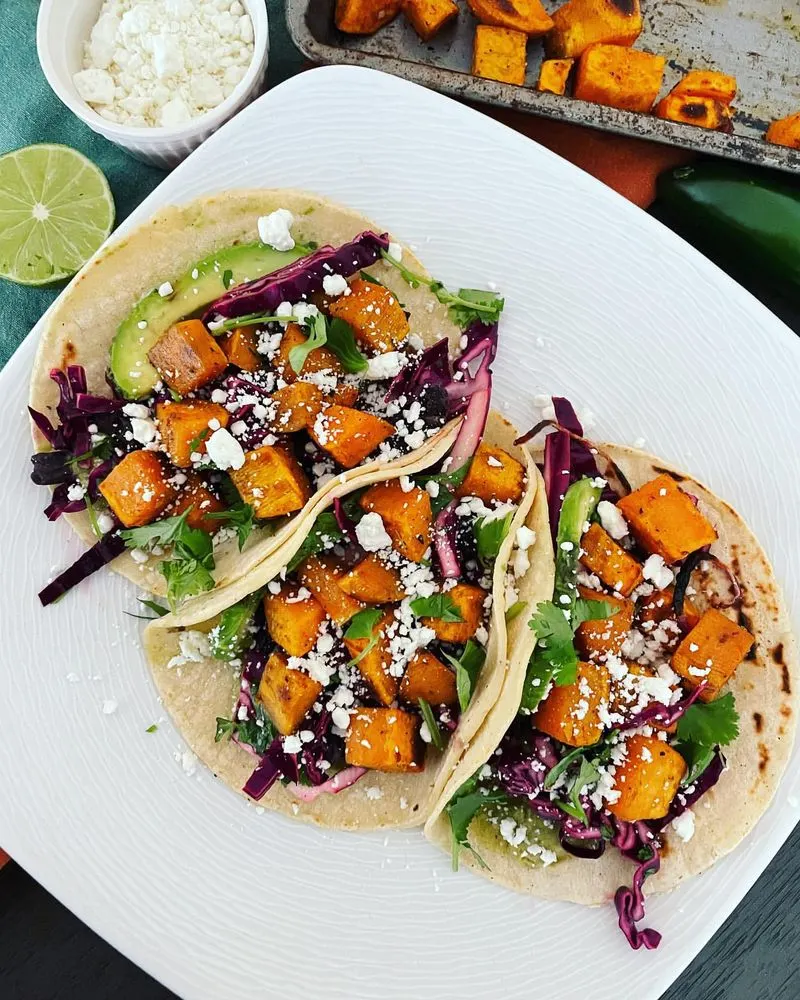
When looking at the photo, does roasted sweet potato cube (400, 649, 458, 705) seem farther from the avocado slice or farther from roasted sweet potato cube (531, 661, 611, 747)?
the avocado slice

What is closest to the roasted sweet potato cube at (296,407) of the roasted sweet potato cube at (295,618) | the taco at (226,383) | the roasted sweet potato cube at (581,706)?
the taco at (226,383)

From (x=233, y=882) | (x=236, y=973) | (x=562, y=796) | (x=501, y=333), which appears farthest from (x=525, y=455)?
(x=236, y=973)

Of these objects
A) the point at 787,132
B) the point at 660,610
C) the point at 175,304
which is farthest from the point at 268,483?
the point at 787,132

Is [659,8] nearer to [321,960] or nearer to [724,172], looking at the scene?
[724,172]

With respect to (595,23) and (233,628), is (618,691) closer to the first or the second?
(233,628)

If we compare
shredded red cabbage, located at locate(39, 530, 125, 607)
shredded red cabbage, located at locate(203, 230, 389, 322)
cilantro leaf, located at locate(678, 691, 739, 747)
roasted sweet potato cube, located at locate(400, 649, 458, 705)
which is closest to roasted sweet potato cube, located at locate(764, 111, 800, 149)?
shredded red cabbage, located at locate(203, 230, 389, 322)

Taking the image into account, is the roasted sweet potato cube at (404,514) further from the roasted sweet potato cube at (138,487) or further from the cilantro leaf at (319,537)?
the roasted sweet potato cube at (138,487)
